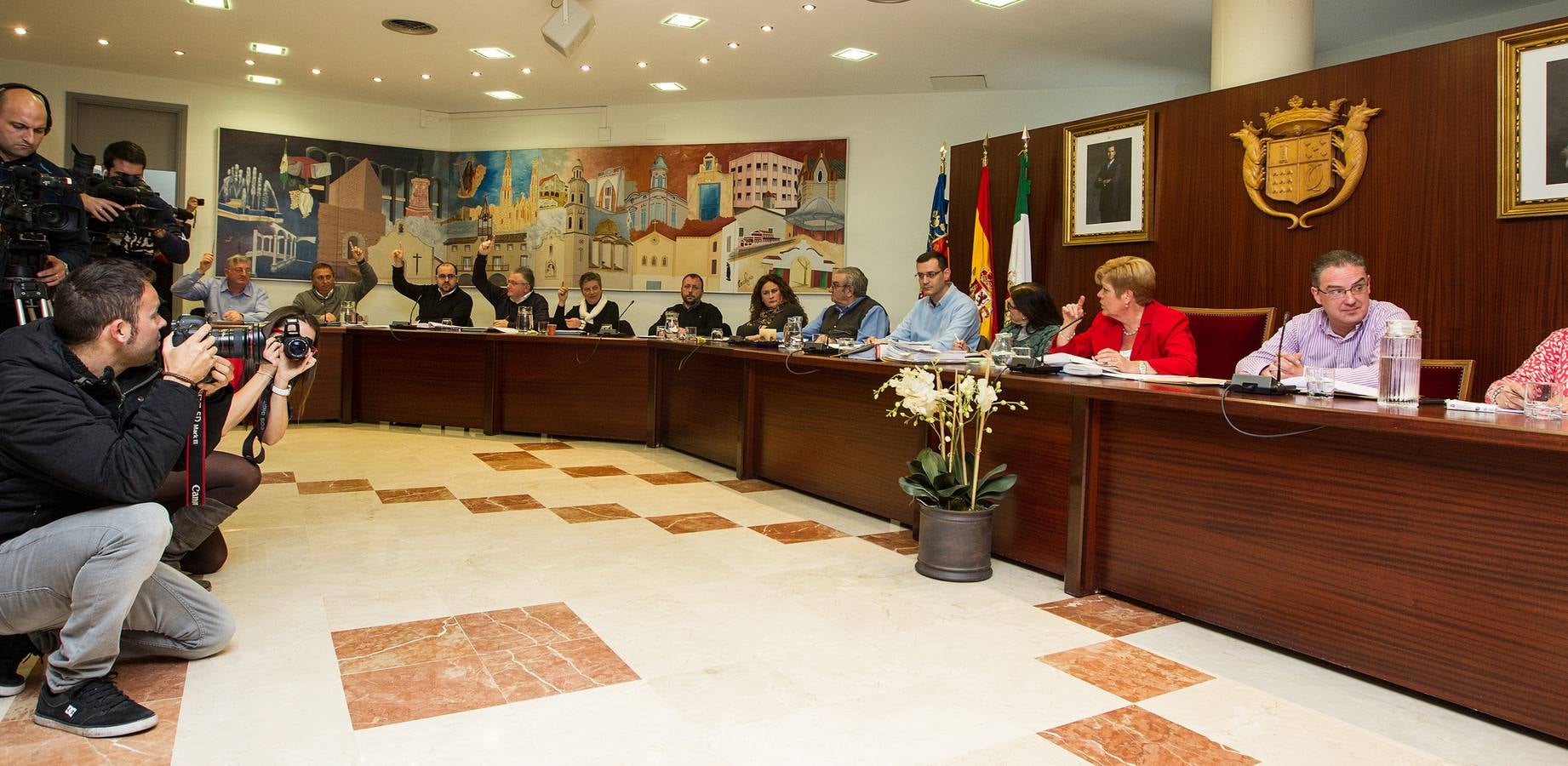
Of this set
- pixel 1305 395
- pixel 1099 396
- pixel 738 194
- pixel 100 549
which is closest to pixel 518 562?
pixel 100 549

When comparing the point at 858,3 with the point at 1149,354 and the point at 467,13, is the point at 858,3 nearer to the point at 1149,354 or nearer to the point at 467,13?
the point at 467,13

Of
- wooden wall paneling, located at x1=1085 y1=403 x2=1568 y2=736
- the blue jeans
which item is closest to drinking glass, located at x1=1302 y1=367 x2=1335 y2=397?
wooden wall paneling, located at x1=1085 y1=403 x2=1568 y2=736

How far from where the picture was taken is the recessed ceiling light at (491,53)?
22.3ft

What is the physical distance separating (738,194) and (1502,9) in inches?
217

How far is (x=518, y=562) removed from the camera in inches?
122

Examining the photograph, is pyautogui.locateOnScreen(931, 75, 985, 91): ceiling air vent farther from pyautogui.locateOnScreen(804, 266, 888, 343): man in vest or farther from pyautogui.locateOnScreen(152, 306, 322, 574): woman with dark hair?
pyautogui.locateOnScreen(152, 306, 322, 574): woman with dark hair

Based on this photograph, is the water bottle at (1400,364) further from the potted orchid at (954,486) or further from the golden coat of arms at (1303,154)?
the golden coat of arms at (1303,154)

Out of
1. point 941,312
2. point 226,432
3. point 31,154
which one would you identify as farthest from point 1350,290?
point 31,154

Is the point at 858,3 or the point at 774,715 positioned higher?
the point at 858,3

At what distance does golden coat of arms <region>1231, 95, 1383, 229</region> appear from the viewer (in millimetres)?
4258

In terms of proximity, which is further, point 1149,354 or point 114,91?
point 114,91

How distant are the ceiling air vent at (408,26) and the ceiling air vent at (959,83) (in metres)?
3.77

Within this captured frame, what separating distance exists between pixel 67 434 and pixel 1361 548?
2.81 meters

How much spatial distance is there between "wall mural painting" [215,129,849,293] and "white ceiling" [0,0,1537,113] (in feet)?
2.09
